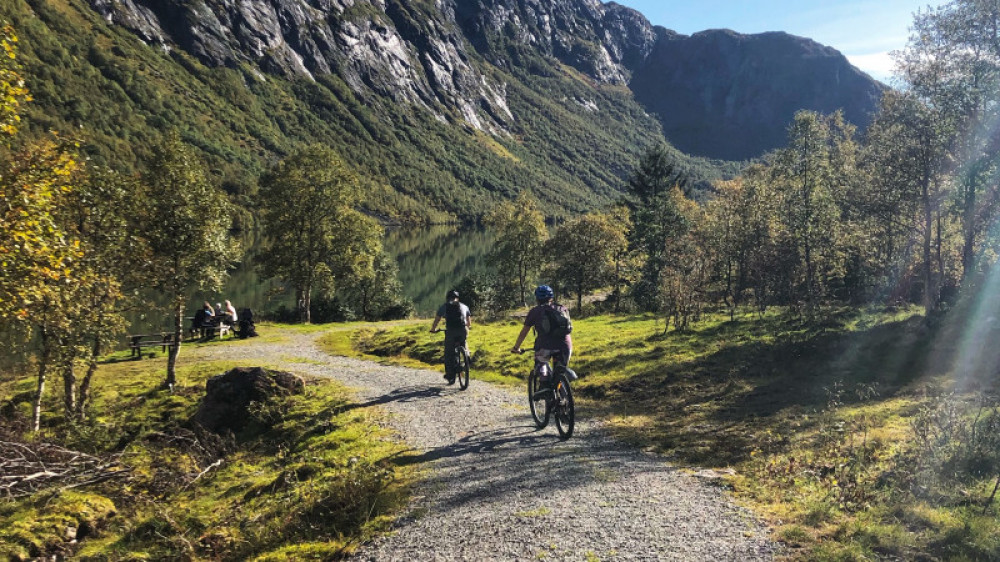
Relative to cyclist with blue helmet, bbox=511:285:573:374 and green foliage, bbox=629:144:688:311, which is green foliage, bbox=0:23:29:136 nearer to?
cyclist with blue helmet, bbox=511:285:573:374

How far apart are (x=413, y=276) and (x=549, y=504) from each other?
322 ft

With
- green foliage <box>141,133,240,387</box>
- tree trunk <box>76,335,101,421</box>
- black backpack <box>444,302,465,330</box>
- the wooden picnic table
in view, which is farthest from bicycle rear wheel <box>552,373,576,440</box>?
the wooden picnic table

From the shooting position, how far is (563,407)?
11.2m

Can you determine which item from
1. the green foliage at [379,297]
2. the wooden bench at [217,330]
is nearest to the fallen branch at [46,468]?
the wooden bench at [217,330]

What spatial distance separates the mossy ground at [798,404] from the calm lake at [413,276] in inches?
659

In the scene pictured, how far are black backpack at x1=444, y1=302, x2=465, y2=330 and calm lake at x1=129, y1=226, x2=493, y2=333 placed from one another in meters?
10.8

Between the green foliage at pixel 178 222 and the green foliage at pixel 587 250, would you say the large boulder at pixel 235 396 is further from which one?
the green foliage at pixel 587 250

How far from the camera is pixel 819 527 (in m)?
6.82

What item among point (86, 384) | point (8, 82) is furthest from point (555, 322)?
point (86, 384)

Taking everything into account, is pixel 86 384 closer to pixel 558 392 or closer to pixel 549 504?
pixel 558 392

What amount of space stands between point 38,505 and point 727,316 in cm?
3407

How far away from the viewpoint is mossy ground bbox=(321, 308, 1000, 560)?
22.3 feet

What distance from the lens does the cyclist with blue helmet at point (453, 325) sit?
16031 mm

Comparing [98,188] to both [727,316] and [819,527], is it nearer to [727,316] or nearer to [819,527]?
[819,527]
